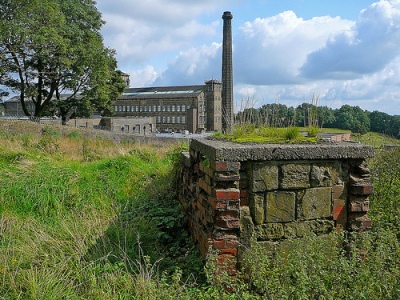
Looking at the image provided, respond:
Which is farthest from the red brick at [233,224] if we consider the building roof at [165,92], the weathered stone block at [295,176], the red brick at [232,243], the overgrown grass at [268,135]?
the building roof at [165,92]

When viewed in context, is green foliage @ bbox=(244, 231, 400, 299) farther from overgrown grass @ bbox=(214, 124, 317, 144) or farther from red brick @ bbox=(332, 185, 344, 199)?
overgrown grass @ bbox=(214, 124, 317, 144)

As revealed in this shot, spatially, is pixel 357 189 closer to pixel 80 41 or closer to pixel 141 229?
pixel 141 229

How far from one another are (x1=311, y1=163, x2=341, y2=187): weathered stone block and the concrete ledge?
118mm

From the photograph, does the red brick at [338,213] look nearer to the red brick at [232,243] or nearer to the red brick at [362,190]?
the red brick at [362,190]

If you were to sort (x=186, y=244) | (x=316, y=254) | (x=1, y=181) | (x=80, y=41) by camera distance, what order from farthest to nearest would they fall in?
1. (x=80, y=41)
2. (x=1, y=181)
3. (x=186, y=244)
4. (x=316, y=254)

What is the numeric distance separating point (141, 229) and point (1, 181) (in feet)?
10.5

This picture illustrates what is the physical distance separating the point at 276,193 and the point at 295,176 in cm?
27

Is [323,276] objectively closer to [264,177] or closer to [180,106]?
[264,177]

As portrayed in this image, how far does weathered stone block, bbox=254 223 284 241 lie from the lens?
4.02 metres

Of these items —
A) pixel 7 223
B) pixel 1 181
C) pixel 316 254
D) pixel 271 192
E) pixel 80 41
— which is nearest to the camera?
pixel 316 254

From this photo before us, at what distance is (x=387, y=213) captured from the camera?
16.8 feet

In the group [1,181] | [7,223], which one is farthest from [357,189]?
[1,181]

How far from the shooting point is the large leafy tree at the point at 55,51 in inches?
969

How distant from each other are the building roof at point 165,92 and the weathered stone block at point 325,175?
2850 inches
